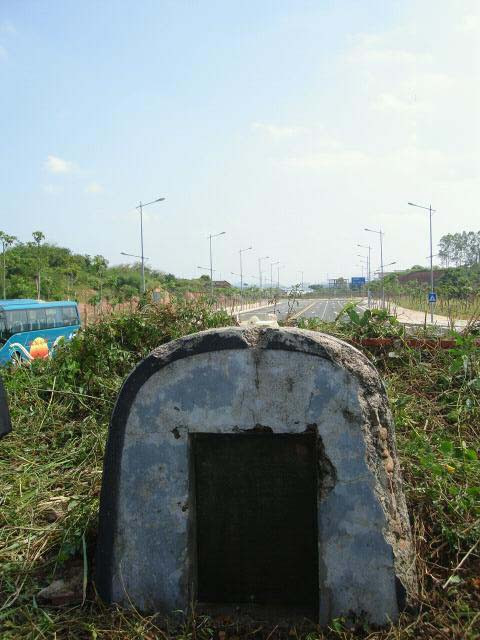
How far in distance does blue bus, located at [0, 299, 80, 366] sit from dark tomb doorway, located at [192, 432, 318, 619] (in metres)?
11.5

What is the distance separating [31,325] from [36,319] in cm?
30

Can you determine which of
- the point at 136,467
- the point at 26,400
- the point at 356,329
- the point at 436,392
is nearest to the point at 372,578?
the point at 136,467

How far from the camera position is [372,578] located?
2.90 meters

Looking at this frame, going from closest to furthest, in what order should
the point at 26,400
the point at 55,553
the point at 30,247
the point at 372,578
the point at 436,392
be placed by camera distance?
the point at 372,578 < the point at 55,553 < the point at 436,392 < the point at 26,400 < the point at 30,247

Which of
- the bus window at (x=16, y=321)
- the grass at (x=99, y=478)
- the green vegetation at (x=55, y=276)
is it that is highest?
the green vegetation at (x=55, y=276)

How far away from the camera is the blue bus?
14.8m

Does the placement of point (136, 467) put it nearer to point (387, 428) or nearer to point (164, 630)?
point (164, 630)

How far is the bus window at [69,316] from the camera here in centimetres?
1744

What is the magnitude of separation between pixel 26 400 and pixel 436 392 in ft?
13.9

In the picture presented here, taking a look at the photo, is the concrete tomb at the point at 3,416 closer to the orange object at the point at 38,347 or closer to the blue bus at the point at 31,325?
the blue bus at the point at 31,325

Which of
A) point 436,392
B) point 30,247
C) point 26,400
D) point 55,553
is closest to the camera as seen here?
point 55,553

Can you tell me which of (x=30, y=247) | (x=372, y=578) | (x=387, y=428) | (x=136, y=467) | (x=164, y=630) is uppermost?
(x=30, y=247)

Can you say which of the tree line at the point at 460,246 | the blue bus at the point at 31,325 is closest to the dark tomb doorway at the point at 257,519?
the blue bus at the point at 31,325

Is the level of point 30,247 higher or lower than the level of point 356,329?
higher
